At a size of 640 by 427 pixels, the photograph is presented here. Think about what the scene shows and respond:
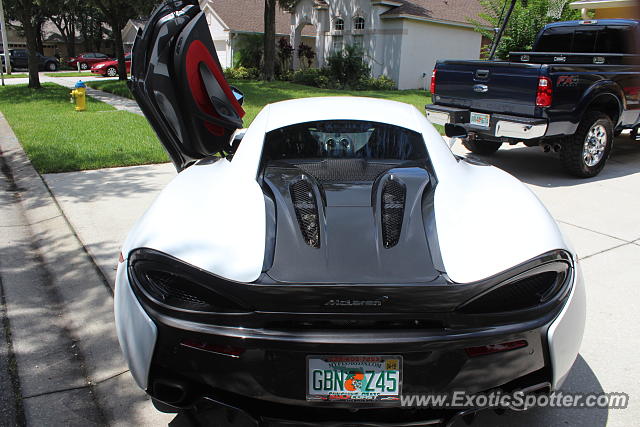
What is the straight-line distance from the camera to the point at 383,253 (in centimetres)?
202

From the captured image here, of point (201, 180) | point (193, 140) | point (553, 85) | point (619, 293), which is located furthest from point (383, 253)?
point (553, 85)

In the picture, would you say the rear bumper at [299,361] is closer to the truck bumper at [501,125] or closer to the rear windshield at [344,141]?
the rear windshield at [344,141]

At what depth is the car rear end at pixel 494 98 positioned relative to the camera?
6363 mm

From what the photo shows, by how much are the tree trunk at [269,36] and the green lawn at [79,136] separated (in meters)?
9.93

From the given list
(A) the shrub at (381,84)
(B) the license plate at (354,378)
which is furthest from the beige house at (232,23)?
(B) the license plate at (354,378)

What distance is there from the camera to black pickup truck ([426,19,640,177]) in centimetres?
638

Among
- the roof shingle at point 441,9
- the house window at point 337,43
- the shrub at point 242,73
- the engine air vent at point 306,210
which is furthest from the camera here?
the shrub at point 242,73

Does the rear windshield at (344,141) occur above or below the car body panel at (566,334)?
above

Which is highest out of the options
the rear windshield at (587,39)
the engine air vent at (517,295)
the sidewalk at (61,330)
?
the rear windshield at (587,39)

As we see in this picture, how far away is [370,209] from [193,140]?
2804 mm

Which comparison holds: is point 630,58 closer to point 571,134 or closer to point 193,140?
point 571,134

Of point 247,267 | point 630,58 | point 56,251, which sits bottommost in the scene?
point 56,251

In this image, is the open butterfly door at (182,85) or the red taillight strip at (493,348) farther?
the open butterfly door at (182,85)

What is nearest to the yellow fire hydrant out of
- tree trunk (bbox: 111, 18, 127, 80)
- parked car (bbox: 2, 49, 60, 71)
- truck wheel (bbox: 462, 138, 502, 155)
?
tree trunk (bbox: 111, 18, 127, 80)
